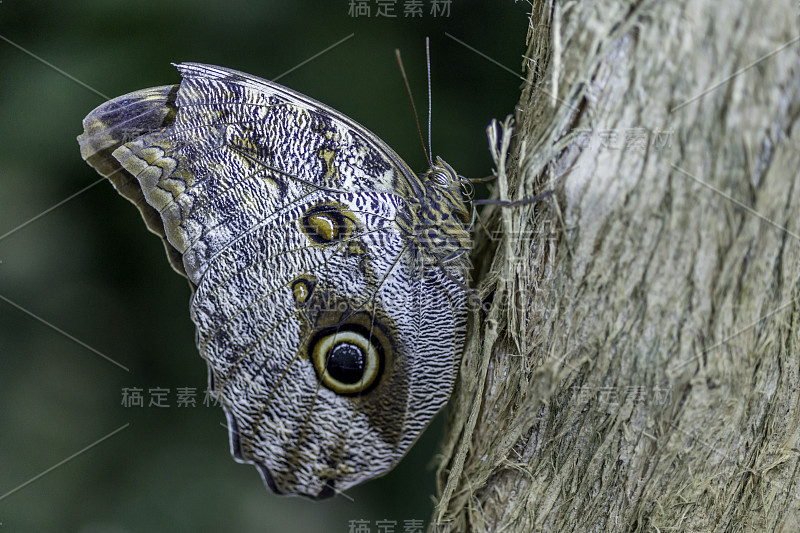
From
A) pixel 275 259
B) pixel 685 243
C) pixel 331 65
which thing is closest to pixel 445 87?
pixel 331 65

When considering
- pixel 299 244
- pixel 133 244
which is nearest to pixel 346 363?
pixel 299 244

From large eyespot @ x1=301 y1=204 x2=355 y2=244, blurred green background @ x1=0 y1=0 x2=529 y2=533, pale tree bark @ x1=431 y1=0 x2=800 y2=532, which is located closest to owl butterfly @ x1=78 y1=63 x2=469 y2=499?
large eyespot @ x1=301 y1=204 x2=355 y2=244

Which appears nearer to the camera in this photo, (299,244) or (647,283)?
(647,283)

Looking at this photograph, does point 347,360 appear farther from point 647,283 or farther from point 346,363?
point 647,283

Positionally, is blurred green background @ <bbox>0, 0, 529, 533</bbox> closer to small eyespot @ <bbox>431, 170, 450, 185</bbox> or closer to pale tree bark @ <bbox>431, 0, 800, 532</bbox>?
small eyespot @ <bbox>431, 170, 450, 185</bbox>

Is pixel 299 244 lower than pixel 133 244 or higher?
higher

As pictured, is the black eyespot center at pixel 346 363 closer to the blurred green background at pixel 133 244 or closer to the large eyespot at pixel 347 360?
the large eyespot at pixel 347 360

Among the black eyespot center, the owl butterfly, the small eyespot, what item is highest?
the small eyespot
